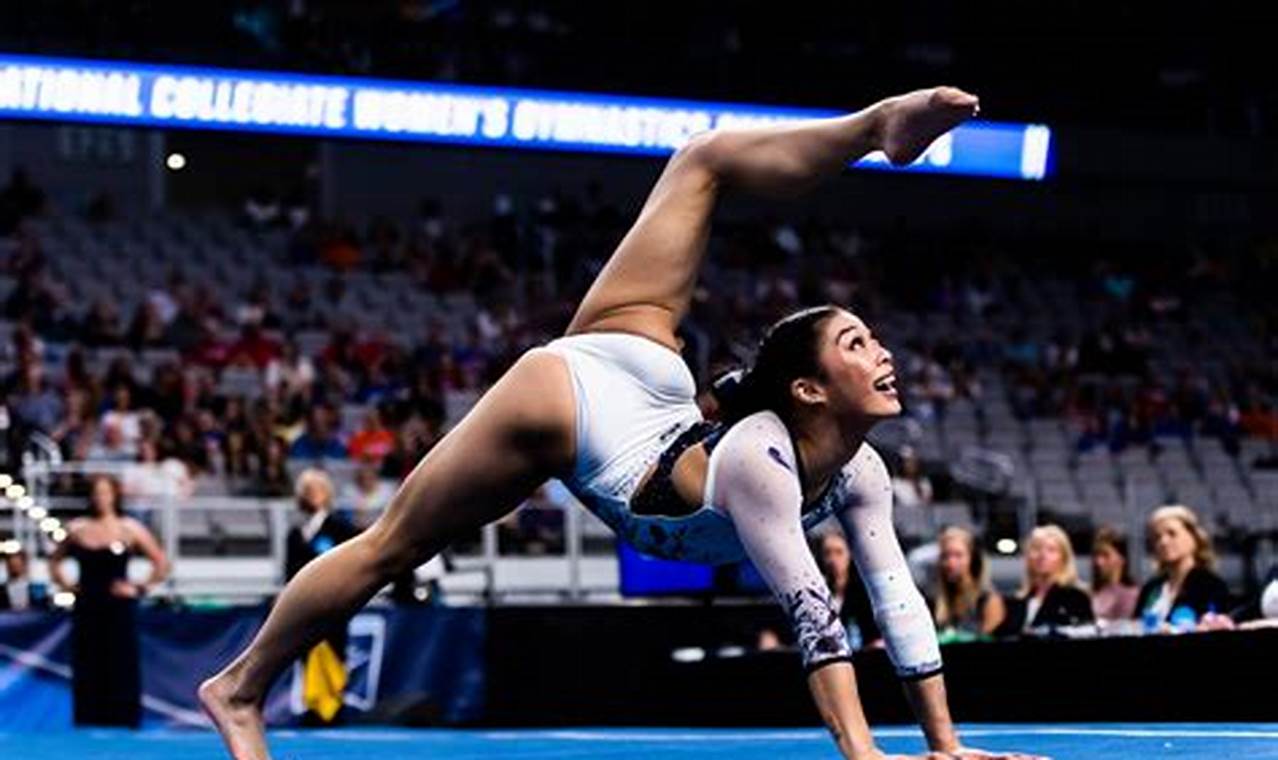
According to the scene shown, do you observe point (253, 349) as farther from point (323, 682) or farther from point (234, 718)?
point (234, 718)

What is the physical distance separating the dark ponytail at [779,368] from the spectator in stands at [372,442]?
11.4 meters

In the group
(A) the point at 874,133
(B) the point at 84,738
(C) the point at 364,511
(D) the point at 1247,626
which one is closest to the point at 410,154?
(C) the point at 364,511

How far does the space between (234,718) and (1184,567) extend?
500cm

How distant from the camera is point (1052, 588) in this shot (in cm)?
980

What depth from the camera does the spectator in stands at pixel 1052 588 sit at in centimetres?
966

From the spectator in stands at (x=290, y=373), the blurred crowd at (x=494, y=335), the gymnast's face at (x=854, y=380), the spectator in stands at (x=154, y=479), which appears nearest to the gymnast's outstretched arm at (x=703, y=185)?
the gymnast's face at (x=854, y=380)

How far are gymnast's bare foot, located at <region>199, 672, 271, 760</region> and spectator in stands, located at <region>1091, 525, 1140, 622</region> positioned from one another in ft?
18.5

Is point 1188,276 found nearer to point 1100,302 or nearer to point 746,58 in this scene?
point 1100,302

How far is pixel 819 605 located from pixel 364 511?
30.8 feet

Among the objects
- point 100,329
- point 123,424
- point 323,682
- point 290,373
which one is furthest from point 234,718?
point 100,329

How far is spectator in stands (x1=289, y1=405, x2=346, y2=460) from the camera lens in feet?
53.3

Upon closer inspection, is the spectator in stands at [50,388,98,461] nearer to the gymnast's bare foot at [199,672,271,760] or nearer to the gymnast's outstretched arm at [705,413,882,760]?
the gymnast's bare foot at [199,672,271,760]

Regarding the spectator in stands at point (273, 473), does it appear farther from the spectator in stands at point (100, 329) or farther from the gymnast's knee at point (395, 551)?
the gymnast's knee at point (395, 551)

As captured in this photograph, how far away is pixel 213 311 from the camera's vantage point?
18.5m
